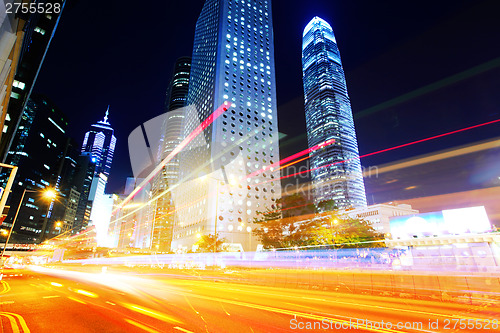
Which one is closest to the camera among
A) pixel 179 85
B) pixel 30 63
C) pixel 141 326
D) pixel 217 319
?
pixel 141 326

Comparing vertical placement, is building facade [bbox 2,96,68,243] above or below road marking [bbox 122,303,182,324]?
above

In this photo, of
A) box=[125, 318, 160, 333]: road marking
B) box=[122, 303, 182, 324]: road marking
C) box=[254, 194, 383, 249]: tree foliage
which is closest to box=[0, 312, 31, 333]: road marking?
box=[125, 318, 160, 333]: road marking

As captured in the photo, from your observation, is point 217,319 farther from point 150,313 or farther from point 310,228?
point 310,228

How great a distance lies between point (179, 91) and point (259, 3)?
92.3m

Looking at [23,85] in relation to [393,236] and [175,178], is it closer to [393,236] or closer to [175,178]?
[393,236]

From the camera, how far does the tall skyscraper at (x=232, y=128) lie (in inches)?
2926

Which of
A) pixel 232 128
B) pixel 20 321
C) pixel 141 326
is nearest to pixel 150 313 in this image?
pixel 141 326

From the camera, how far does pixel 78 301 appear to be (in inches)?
456

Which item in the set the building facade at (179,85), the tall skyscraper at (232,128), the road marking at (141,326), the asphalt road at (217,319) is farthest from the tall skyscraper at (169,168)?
the road marking at (141,326)

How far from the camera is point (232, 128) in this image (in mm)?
80938

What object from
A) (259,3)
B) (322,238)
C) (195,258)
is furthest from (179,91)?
(322,238)

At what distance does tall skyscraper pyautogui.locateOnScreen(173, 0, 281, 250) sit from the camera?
7431cm

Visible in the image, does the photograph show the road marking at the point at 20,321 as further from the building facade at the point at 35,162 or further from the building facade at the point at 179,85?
the building facade at the point at 179,85

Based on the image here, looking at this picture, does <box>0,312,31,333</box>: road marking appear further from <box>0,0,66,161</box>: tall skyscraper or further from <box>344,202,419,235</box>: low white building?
<box>344,202,419,235</box>: low white building
